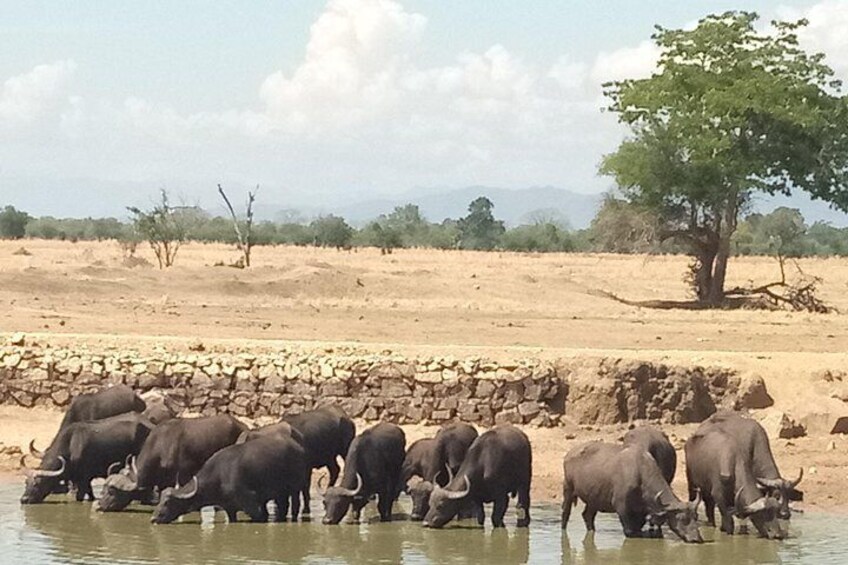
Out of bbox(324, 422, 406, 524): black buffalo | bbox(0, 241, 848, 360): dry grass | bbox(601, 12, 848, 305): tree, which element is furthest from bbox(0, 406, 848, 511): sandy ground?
bbox(601, 12, 848, 305): tree

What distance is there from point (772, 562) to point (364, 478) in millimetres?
3970

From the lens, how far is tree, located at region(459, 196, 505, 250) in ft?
281

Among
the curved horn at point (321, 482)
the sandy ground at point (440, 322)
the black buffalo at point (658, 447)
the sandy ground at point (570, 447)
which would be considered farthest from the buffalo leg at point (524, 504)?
the curved horn at point (321, 482)

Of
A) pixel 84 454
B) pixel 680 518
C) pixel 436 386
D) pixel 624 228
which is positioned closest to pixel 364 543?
pixel 680 518

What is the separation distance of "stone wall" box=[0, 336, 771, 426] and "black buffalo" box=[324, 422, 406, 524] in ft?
10.8

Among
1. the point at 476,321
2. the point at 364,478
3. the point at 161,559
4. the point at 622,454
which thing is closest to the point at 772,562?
the point at 622,454

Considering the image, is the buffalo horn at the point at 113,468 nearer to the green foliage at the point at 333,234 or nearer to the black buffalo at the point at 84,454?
the black buffalo at the point at 84,454

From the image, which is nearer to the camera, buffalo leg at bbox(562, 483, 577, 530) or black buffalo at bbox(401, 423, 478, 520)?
buffalo leg at bbox(562, 483, 577, 530)

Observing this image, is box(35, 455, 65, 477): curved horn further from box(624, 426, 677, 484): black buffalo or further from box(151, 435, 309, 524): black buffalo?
box(624, 426, 677, 484): black buffalo

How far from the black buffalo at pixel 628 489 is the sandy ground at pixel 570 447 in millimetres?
2152

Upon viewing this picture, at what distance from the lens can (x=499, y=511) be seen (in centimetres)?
1571

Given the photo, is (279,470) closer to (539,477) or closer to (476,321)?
(539,477)

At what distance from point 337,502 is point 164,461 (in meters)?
1.85

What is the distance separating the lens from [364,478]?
15992 mm
